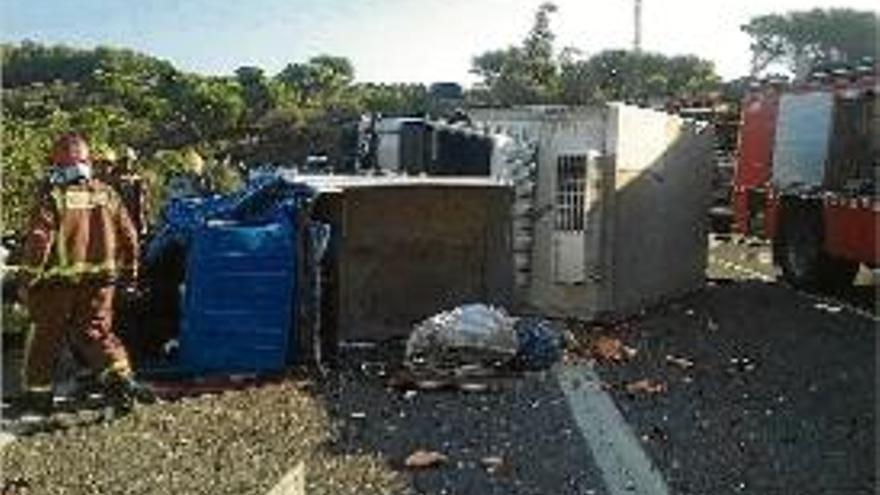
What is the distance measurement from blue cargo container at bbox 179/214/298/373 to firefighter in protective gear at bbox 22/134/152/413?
2.59 ft

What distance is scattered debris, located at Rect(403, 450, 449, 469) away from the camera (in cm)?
724

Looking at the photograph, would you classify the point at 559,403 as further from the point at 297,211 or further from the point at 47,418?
the point at 47,418

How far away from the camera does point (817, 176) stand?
15.4 m

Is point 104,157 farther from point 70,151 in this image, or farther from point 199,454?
point 199,454

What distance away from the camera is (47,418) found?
835 centimetres

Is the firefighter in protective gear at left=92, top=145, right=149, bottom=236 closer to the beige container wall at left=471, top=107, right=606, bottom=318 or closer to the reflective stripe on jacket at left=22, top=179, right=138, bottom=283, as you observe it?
the reflective stripe on jacket at left=22, top=179, right=138, bottom=283

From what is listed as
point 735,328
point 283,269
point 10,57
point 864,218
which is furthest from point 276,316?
point 10,57

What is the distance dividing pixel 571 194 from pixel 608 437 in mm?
4851

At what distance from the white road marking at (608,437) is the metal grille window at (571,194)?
250cm

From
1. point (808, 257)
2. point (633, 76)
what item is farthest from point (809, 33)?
point (808, 257)

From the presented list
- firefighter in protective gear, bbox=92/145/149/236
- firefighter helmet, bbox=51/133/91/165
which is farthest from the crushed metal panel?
firefighter helmet, bbox=51/133/91/165

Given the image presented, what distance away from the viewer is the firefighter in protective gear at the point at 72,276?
28.1 ft

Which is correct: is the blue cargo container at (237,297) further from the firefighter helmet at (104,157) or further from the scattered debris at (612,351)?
the scattered debris at (612,351)

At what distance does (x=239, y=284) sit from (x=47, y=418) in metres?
1.71
